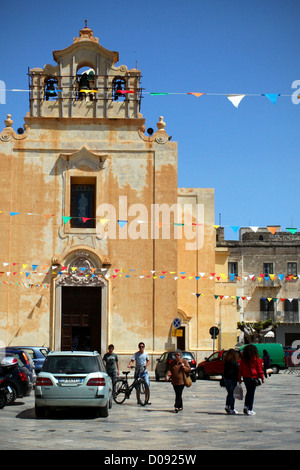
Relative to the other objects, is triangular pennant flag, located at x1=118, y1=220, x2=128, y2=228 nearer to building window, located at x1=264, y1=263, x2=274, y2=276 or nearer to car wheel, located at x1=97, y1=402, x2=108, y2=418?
car wheel, located at x1=97, y1=402, x2=108, y2=418

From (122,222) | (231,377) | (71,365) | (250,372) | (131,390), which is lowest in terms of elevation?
(131,390)

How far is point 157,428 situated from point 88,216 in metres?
22.9

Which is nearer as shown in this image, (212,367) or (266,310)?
(212,367)

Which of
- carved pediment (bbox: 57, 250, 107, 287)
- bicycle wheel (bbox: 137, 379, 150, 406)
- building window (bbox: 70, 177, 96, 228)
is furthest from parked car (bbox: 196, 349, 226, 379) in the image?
bicycle wheel (bbox: 137, 379, 150, 406)

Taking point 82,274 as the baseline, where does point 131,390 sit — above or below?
below

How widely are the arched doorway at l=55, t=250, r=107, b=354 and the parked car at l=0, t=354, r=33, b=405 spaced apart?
1637cm

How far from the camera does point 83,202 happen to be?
36.4m

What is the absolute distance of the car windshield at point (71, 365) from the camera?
16094mm

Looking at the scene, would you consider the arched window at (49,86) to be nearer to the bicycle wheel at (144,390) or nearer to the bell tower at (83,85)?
the bell tower at (83,85)

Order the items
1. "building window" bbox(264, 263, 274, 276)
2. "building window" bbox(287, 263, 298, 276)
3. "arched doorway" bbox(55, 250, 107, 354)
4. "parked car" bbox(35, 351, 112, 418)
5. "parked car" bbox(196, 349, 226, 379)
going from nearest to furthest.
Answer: "parked car" bbox(35, 351, 112, 418)
"parked car" bbox(196, 349, 226, 379)
"arched doorway" bbox(55, 250, 107, 354)
"building window" bbox(287, 263, 298, 276)
"building window" bbox(264, 263, 274, 276)

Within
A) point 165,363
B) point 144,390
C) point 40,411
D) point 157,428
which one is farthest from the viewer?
point 165,363

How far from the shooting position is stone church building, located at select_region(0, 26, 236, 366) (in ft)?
116

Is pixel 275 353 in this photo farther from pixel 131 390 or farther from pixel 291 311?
pixel 291 311

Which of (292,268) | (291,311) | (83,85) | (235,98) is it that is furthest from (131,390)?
(292,268)
